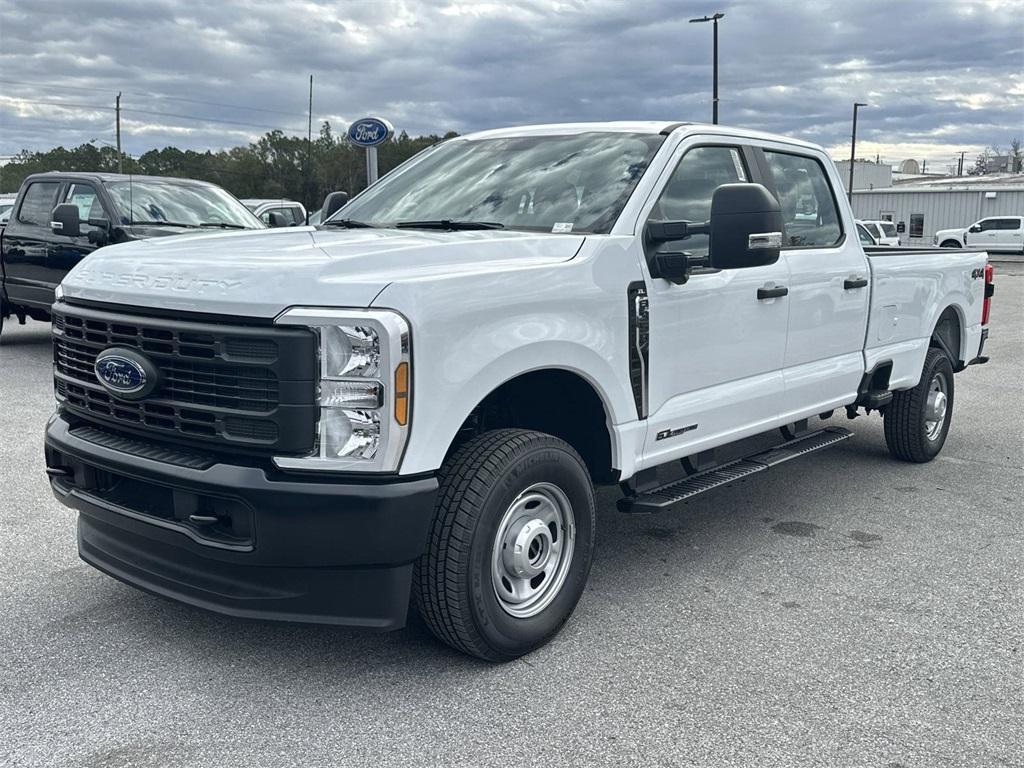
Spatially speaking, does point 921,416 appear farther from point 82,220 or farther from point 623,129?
point 82,220

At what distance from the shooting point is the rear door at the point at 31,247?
10.3 metres

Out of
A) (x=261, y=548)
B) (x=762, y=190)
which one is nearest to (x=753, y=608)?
(x=762, y=190)

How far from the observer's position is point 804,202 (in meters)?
5.32

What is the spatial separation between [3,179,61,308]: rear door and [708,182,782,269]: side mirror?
8.13 meters

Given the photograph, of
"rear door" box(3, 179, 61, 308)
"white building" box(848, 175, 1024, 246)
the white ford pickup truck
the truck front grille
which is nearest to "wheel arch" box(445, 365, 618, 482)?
the white ford pickup truck

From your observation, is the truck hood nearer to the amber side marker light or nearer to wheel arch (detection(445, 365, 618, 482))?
the amber side marker light

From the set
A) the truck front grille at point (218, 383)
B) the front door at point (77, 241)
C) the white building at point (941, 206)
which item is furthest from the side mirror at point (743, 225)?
the white building at point (941, 206)

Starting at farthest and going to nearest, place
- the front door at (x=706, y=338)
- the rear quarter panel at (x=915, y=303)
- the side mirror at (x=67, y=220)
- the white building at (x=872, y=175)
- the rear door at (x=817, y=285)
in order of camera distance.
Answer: the white building at (x=872, y=175)
the side mirror at (x=67, y=220)
the rear quarter panel at (x=915, y=303)
the rear door at (x=817, y=285)
the front door at (x=706, y=338)

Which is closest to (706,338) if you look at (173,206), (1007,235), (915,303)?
(915,303)

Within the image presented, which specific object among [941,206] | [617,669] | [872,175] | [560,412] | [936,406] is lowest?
[617,669]

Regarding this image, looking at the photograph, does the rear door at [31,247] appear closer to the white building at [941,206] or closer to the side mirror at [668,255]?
the side mirror at [668,255]

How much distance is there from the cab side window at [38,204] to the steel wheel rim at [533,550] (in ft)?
28.3

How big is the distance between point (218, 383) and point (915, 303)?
4505mm

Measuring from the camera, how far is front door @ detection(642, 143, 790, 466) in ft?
13.6
